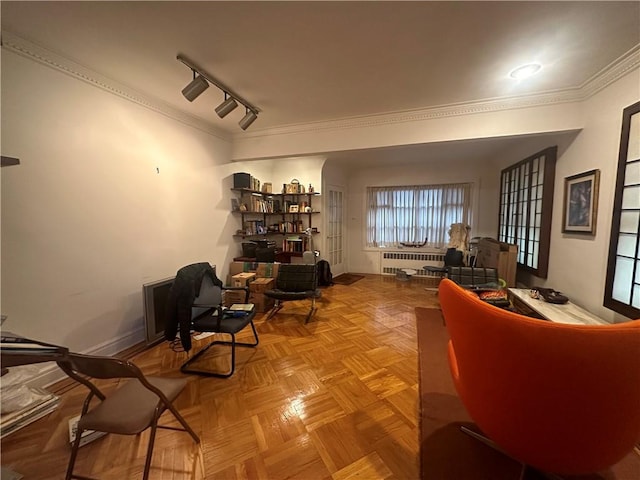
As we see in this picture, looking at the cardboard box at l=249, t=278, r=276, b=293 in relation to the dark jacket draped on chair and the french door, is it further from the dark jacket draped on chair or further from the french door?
the french door

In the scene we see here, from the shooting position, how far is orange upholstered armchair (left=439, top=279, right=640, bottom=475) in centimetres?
93


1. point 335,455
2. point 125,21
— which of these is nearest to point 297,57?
point 125,21

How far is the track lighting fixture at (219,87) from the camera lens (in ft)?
7.17

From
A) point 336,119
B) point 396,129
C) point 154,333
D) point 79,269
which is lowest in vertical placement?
point 154,333

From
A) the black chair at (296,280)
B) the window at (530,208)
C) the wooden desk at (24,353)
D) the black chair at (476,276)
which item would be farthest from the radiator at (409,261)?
the wooden desk at (24,353)

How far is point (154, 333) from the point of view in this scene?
2.65m

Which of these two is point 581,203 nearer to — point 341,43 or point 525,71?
point 525,71

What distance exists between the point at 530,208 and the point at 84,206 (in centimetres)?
521

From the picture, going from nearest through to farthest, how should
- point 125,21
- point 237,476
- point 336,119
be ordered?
point 237,476 → point 125,21 → point 336,119

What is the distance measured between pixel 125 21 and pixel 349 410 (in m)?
3.15

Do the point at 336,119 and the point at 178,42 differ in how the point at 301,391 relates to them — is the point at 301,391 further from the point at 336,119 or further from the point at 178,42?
the point at 336,119

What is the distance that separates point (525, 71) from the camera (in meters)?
2.22

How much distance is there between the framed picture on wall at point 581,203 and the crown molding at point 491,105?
787 millimetres

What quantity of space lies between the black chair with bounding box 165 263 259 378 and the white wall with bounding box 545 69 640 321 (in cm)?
Result: 325
